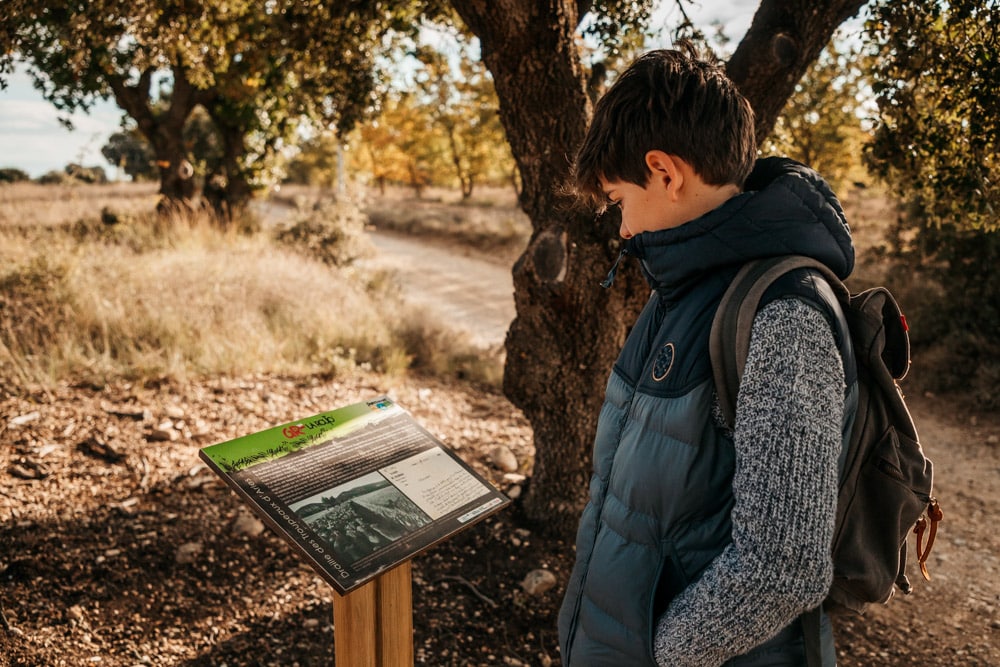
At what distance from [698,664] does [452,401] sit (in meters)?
5.09

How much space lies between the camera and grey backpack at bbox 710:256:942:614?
1.20m

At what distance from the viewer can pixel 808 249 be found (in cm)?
121

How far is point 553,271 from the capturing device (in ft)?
11.1

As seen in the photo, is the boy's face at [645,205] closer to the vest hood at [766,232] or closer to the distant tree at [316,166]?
the vest hood at [766,232]

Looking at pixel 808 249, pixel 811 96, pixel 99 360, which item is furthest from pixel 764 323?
pixel 811 96

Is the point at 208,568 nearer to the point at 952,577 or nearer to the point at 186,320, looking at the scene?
the point at 186,320

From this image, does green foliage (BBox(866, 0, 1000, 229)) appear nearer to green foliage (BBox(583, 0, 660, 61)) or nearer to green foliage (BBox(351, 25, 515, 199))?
green foliage (BBox(583, 0, 660, 61))

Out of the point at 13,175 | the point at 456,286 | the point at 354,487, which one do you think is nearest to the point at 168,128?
the point at 456,286

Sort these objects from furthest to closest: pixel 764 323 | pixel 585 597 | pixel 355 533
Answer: pixel 355 533 < pixel 585 597 < pixel 764 323

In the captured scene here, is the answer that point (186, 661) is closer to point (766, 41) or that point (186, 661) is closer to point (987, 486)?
point (766, 41)

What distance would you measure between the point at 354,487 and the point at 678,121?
140 centimetres

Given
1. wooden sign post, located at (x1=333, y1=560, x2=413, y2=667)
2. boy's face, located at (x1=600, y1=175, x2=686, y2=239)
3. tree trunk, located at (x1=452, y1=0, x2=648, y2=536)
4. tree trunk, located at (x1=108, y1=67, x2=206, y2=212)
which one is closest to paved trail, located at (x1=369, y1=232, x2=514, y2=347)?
tree trunk, located at (x1=108, y1=67, x2=206, y2=212)

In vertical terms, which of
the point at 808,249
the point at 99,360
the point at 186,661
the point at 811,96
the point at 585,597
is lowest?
the point at 186,661

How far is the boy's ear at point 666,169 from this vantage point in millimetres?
1324
